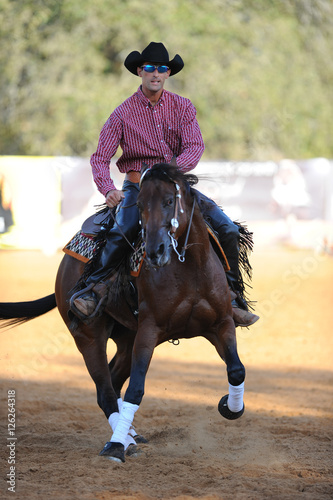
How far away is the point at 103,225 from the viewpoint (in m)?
5.29

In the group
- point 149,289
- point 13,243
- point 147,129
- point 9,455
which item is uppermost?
point 147,129

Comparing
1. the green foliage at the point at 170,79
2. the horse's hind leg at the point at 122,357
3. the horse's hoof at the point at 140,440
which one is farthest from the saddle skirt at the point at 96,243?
the green foliage at the point at 170,79

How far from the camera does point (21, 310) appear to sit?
611cm

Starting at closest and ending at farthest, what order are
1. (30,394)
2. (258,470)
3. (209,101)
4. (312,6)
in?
(258,470)
(30,394)
(209,101)
(312,6)

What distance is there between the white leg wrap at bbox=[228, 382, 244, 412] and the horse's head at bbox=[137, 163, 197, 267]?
4.14 ft

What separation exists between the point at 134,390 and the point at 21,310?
204 centimetres

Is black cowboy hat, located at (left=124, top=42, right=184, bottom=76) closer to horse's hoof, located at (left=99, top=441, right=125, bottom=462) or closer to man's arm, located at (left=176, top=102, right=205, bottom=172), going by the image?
man's arm, located at (left=176, top=102, right=205, bottom=172)

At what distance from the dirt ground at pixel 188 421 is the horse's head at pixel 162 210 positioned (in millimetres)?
1450

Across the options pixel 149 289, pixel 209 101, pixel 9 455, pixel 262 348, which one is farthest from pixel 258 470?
pixel 209 101

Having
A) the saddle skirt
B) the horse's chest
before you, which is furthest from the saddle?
the horse's chest

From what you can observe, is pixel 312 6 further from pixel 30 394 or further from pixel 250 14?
pixel 30 394

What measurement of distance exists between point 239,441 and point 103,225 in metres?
2.07

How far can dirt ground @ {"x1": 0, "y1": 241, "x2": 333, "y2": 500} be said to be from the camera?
4094mm

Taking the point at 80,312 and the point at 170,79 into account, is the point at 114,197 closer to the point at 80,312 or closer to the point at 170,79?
the point at 80,312
